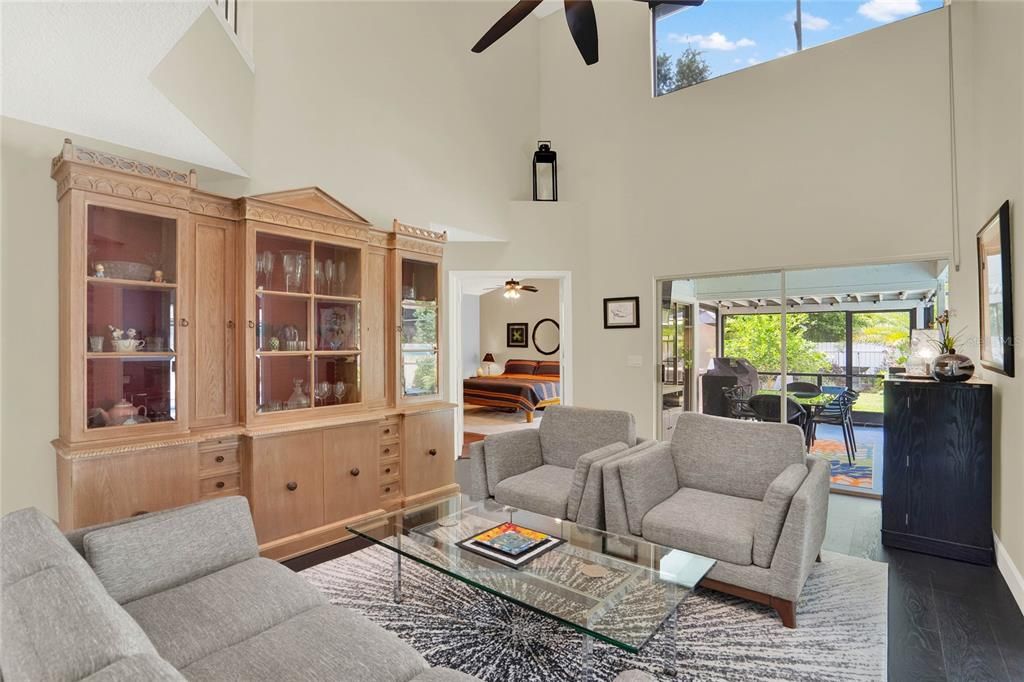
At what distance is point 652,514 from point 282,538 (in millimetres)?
2181

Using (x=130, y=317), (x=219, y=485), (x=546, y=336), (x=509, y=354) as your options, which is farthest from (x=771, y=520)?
(x=509, y=354)

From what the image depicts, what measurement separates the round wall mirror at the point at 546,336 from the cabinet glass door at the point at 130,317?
26.6 ft

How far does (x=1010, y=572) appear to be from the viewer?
271 cm

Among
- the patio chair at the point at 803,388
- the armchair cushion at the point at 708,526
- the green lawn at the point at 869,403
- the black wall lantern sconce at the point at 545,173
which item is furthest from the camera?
the black wall lantern sconce at the point at 545,173

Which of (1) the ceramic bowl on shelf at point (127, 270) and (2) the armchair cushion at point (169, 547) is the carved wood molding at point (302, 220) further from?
(2) the armchair cushion at point (169, 547)

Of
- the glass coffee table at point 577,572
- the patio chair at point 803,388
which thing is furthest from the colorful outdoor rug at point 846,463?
the glass coffee table at point 577,572

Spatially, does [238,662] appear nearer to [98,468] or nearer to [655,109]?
[98,468]

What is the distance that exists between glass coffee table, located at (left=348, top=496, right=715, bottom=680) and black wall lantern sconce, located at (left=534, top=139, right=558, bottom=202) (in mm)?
3790

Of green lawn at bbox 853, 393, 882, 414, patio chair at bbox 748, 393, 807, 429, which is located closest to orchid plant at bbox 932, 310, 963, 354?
green lawn at bbox 853, 393, 882, 414

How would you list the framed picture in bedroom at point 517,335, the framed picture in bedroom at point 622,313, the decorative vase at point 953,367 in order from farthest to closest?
the framed picture in bedroom at point 517,335
the framed picture in bedroom at point 622,313
the decorative vase at point 953,367

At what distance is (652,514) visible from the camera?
2748mm

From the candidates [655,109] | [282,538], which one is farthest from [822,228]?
[282,538]

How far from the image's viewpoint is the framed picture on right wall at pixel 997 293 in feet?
8.72

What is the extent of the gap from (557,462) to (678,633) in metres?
1.52
